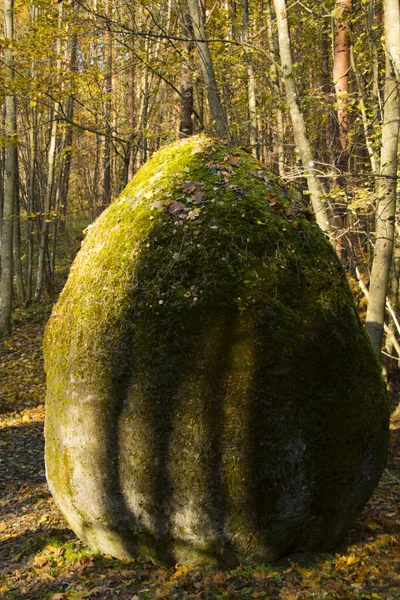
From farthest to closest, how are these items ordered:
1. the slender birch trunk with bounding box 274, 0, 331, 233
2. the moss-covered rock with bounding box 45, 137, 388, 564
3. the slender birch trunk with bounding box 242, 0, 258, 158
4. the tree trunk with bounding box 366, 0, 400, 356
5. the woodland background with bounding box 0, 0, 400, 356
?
the slender birch trunk with bounding box 242, 0, 258, 158 → the slender birch trunk with bounding box 274, 0, 331, 233 → the woodland background with bounding box 0, 0, 400, 356 → the tree trunk with bounding box 366, 0, 400, 356 → the moss-covered rock with bounding box 45, 137, 388, 564

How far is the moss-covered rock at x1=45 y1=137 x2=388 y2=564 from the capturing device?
3799mm

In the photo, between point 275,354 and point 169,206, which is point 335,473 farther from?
point 169,206

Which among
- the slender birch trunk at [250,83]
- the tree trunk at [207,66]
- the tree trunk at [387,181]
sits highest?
the slender birch trunk at [250,83]

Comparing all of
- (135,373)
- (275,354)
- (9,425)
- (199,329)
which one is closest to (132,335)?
(135,373)

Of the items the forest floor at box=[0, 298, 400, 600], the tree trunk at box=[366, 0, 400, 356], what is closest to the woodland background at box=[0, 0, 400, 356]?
the tree trunk at box=[366, 0, 400, 356]

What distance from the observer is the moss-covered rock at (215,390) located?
3.80 meters

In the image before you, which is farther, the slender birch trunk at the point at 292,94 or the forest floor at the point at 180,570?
the slender birch trunk at the point at 292,94

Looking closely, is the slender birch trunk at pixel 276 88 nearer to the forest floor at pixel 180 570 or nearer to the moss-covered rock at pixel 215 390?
the moss-covered rock at pixel 215 390

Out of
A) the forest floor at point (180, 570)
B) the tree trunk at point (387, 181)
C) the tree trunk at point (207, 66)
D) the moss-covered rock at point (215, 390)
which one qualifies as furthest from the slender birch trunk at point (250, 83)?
the forest floor at point (180, 570)

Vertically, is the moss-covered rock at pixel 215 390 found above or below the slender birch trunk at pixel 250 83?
below

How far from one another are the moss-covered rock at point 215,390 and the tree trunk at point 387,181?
1.88 metres

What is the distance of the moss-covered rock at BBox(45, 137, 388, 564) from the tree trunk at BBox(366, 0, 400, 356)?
1878 millimetres

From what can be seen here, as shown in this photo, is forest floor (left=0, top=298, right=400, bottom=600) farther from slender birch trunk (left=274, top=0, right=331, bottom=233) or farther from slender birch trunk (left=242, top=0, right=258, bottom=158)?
slender birch trunk (left=242, top=0, right=258, bottom=158)

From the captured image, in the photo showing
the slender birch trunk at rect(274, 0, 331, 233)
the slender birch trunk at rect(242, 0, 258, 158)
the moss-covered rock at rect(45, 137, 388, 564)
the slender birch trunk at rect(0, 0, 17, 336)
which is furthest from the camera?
the slender birch trunk at rect(0, 0, 17, 336)
